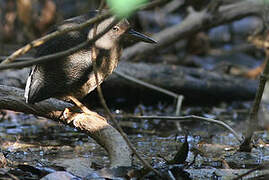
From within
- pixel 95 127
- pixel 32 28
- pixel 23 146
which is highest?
pixel 32 28

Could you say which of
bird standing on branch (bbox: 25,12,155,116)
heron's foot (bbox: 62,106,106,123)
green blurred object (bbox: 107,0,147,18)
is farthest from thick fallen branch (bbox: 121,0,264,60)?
green blurred object (bbox: 107,0,147,18)

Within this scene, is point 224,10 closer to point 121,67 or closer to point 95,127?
point 121,67

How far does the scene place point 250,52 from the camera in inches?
319

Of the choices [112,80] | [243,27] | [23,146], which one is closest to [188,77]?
[112,80]

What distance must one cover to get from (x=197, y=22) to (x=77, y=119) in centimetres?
323

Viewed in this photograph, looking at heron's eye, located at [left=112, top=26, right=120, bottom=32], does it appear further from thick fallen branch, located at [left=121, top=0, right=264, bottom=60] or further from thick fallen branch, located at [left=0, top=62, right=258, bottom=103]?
thick fallen branch, located at [left=121, top=0, right=264, bottom=60]

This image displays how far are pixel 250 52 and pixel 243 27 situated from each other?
3.95 ft

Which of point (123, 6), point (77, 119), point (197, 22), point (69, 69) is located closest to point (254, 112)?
point (77, 119)

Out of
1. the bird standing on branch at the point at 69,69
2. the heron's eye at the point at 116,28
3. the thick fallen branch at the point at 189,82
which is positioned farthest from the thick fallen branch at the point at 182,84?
the bird standing on branch at the point at 69,69

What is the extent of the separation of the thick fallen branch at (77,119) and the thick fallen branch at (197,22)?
2.63m

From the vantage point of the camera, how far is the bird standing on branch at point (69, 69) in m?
3.43

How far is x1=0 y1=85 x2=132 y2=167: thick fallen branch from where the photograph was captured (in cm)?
295

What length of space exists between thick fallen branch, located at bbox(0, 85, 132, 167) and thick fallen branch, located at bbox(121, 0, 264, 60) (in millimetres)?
2635

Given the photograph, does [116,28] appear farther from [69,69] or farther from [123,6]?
[123,6]
